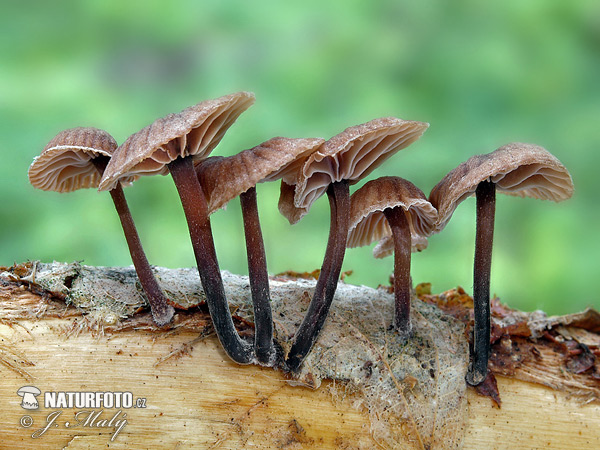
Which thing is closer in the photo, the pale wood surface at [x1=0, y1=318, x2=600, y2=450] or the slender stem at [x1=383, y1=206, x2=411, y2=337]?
the pale wood surface at [x1=0, y1=318, x2=600, y2=450]

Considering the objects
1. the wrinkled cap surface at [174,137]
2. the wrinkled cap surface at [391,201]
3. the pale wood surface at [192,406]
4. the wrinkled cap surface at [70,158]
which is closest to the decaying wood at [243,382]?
the pale wood surface at [192,406]

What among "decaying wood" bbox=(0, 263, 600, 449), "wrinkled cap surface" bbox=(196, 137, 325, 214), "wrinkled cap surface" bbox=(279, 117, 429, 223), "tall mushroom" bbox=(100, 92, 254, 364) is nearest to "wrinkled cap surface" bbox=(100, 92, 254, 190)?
"tall mushroom" bbox=(100, 92, 254, 364)

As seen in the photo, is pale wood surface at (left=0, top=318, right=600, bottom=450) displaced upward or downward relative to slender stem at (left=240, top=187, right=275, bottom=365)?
downward

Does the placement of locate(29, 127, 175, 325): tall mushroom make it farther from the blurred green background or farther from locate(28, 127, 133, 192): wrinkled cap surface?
the blurred green background

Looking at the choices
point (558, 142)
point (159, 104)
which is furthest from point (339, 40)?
point (558, 142)

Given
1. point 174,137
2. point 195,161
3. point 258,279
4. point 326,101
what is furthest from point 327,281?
point 326,101

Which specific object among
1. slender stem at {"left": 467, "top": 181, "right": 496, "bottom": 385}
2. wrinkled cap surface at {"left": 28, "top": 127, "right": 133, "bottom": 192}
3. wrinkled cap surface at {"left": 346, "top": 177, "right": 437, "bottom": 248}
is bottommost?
slender stem at {"left": 467, "top": 181, "right": 496, "bottom": 385}

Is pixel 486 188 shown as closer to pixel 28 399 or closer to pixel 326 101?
pixel 28 399

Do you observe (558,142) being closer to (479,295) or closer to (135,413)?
(479,295)
